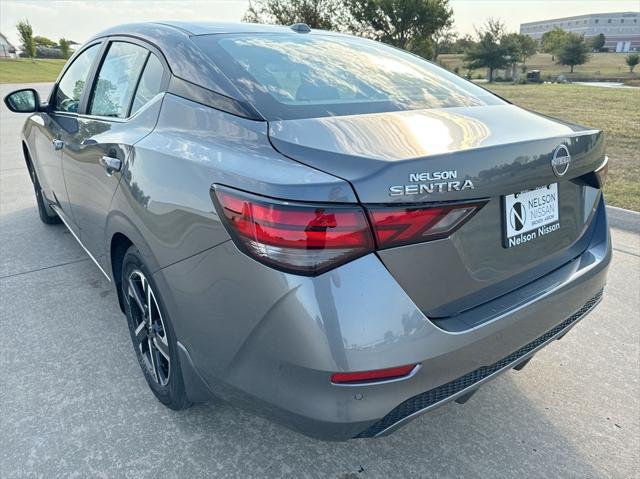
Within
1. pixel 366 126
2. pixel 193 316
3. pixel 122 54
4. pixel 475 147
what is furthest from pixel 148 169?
pixel 475 147

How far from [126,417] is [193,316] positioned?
79 cm

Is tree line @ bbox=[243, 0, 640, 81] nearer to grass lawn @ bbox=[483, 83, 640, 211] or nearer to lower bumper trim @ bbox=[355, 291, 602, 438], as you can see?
grass lawn @ bbox=[483, 83, 640, 211]

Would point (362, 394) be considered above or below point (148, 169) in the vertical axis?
below

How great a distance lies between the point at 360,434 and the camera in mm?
1549

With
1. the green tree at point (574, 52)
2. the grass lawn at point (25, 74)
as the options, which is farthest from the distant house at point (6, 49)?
the green tree at point (574, 52)

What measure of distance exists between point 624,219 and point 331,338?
4.45 meters

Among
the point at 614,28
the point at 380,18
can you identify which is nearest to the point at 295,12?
the point at 380,18

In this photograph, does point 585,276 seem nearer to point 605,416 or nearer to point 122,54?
point 605,416

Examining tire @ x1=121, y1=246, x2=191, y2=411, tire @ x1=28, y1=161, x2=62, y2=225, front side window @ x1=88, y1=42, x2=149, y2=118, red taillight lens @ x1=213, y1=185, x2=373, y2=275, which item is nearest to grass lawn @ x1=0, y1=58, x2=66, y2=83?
tire @ x1=28, y1=161, x2=62, y2=225

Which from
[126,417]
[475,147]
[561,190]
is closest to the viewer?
[475,147]

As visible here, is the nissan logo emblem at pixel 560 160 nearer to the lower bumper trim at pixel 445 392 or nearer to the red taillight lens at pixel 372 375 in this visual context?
the lower bumper trim at pixel 445 392

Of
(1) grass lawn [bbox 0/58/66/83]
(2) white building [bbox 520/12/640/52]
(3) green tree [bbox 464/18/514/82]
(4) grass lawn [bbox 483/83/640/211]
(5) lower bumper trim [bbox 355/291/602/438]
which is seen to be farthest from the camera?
(2) white building [bbox 520/12/640/52]

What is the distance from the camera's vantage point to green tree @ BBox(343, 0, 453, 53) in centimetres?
3725

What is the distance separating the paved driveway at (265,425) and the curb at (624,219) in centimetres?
199
